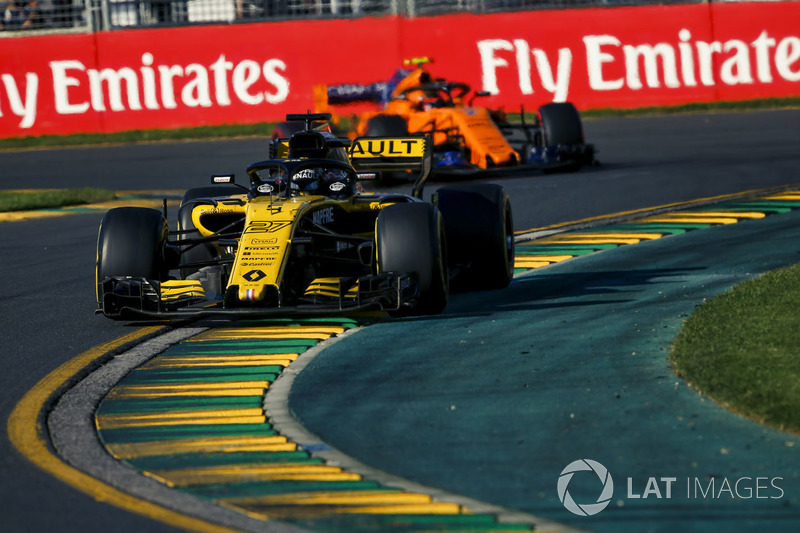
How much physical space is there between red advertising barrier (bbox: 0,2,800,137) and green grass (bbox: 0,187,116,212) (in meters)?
6.52

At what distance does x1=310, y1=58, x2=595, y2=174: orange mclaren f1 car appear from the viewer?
55.4 ft

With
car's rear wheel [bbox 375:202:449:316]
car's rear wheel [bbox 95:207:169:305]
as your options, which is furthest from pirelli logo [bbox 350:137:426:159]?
car's rear wheel [bbox 95:207:169:305]

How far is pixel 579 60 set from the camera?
23438mm

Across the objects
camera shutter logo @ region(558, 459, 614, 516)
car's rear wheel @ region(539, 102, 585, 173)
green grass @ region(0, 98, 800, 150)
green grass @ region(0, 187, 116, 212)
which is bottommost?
camera shutter logo @ region(558, 459, 614, 516)

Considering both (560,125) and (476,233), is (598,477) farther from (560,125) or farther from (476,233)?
(560,125)

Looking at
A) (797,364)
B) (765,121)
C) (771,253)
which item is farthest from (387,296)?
(765,121)

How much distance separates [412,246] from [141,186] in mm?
10373

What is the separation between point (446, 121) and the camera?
1750 cm

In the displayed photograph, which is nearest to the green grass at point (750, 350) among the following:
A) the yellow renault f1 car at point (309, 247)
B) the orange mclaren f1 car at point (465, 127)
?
the yellow renault f1 car at point (309, 247)

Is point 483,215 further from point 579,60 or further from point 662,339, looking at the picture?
point 579,60

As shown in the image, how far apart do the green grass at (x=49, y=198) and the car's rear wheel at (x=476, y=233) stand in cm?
794

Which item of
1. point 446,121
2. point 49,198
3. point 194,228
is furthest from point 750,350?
point 49,198

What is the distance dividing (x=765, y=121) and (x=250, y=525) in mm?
18623

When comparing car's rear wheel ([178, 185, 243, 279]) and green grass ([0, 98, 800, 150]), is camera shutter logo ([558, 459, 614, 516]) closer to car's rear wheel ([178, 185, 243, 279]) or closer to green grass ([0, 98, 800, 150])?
car's rear wheel ([178, 185, 243, 279])
